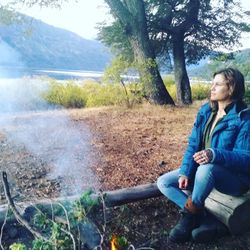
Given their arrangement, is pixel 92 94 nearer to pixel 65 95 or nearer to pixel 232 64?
pixel 65 95

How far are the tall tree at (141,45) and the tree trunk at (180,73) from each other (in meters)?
2.10

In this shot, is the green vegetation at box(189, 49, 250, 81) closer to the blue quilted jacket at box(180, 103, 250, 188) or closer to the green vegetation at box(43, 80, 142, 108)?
the blue quilted jacket at box(180, 103, 250, 188)

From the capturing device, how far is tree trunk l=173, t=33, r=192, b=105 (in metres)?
11.8

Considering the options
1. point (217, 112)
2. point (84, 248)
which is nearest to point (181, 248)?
point (84, 248)

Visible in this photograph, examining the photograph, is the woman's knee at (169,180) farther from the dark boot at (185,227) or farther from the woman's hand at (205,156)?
Answer: the woman's hand at (205,156)

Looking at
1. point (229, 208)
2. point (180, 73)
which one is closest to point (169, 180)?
point (229, 208)

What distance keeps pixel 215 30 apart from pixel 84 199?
1155 cm

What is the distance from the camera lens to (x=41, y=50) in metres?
21.0

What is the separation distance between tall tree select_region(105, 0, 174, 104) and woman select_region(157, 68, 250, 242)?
6599mm

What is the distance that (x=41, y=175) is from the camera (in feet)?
13.5

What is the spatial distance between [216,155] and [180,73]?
32.9 feet

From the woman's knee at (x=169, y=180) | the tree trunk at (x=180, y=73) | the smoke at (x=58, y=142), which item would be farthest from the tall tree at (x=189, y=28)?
the woman's knee at (x=169, y=180)

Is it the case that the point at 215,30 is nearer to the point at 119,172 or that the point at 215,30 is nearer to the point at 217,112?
the point at 119,172

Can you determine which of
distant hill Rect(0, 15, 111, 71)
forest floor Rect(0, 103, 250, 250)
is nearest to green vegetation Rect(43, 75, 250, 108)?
distant hill Rect(0, 15, 111, 71)
